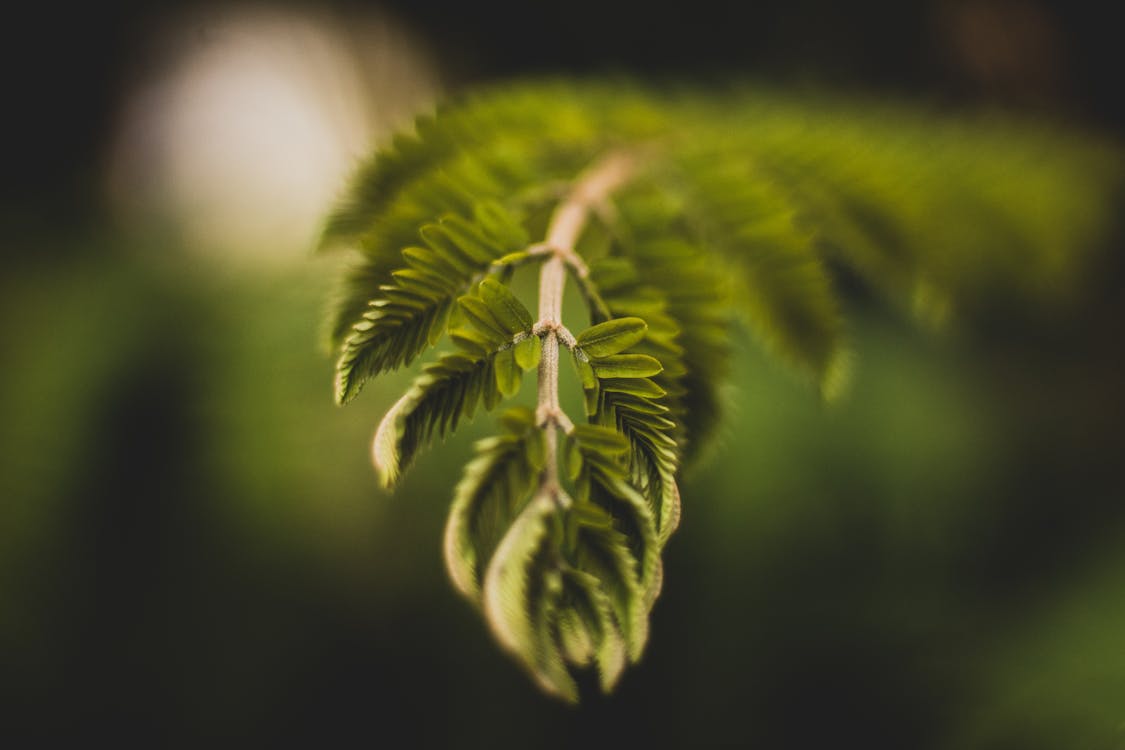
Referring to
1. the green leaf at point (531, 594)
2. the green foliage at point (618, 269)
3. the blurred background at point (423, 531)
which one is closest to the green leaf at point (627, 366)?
the green foliage at point (618, 269)

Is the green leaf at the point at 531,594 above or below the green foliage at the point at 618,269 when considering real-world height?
below

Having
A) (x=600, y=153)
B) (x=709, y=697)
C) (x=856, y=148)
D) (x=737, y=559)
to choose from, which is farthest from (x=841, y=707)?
(x=600, y=153)

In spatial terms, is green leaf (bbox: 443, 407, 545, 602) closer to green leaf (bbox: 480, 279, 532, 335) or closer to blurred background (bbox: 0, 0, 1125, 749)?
green leaf (bbox: 480, 279, 532, 335)

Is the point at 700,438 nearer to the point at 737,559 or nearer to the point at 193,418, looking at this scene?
the point at 737,559

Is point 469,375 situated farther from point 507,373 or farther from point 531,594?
point 531,594

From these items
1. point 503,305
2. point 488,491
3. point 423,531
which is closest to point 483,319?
point 503,305

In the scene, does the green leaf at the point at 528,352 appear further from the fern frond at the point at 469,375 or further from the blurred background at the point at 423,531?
the blurred background at the point at 423,531
